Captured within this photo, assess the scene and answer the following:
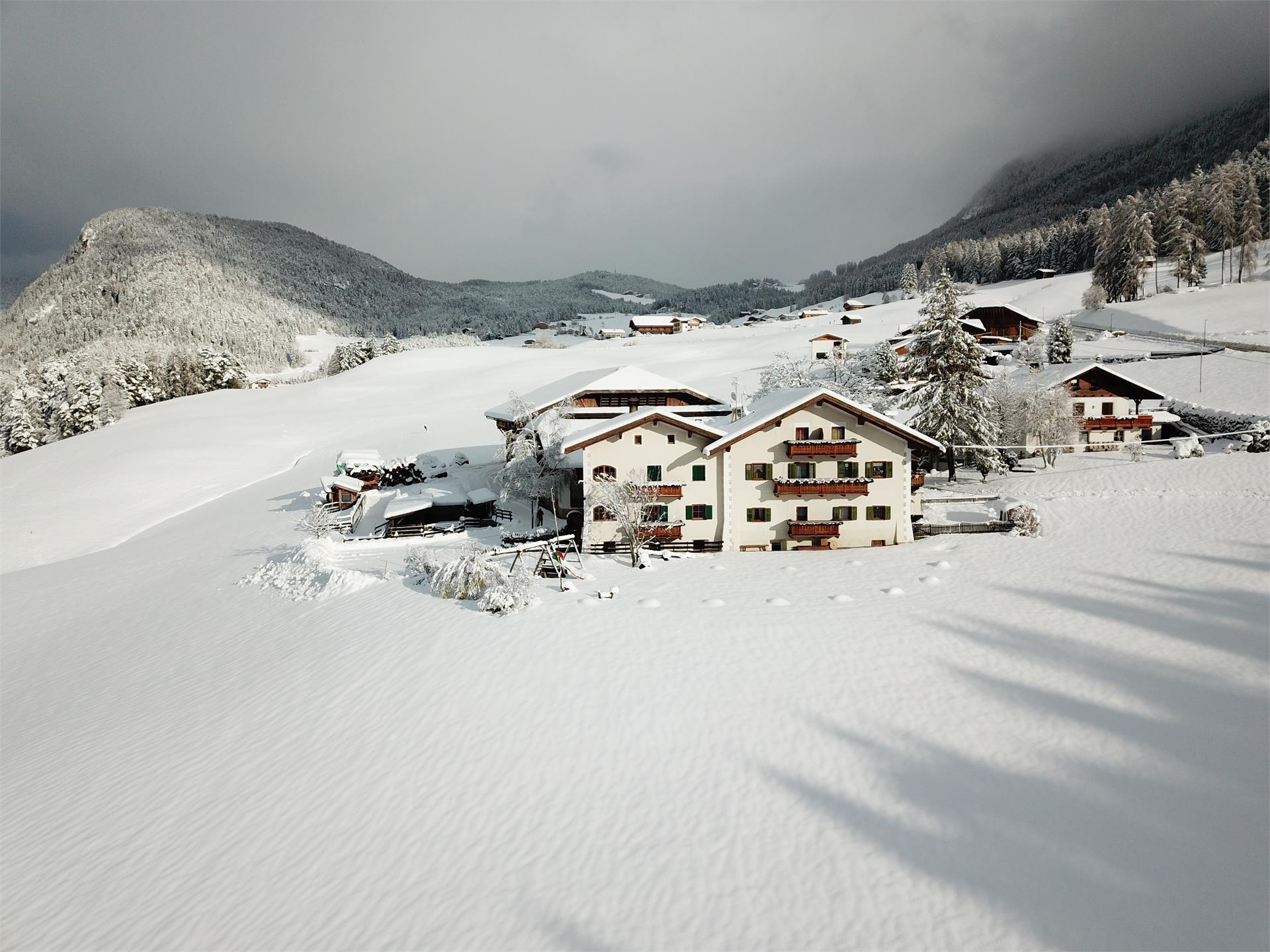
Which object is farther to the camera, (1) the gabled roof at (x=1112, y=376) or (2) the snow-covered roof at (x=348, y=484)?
(2) the snow-covered roof at (x=348, y=484)

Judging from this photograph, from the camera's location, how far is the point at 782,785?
12.9 m

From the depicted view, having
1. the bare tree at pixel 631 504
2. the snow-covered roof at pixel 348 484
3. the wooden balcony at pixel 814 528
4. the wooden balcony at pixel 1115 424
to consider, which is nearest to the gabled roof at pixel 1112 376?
the wooden balcony at pixel 1115 424

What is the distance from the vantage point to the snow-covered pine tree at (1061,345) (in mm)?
61062

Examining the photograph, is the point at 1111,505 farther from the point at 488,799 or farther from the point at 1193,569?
the point at 488,799

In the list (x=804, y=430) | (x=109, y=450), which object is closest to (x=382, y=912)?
(x=804, y=430)

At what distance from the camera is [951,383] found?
36938 millimetres

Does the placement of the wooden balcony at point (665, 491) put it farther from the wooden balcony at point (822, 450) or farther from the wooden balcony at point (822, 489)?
the wooden balcony at point (822, 450)

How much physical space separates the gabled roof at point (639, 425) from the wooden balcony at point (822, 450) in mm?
3682

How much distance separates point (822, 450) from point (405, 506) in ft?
81.6

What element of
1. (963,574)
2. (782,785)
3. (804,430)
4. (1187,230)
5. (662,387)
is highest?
(1187,230)

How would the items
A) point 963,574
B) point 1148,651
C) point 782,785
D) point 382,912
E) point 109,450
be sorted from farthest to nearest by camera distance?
point 109,450 < point 963,574 < point 1148,651 < point 782,785 < point 382,912

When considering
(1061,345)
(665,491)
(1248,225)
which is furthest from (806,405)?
(1248,225)

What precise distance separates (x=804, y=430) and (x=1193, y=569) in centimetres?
1551

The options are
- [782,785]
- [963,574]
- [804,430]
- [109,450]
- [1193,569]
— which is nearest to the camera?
[782,785]
